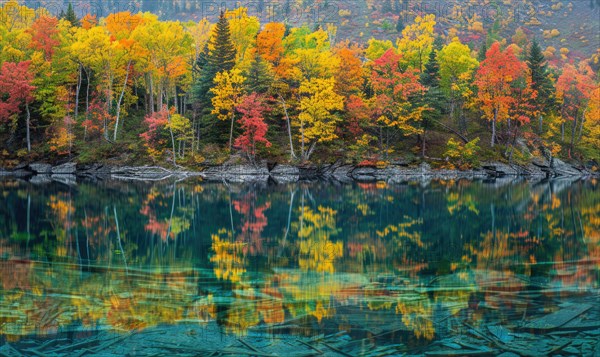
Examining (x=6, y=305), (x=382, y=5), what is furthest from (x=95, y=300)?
(x=382, y=5)

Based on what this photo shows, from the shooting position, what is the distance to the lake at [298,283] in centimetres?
650

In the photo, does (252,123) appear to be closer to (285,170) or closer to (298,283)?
(285,170)

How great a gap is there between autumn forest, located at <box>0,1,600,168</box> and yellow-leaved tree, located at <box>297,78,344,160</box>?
0.12m

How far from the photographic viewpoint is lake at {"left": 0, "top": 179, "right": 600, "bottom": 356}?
6.50 metres

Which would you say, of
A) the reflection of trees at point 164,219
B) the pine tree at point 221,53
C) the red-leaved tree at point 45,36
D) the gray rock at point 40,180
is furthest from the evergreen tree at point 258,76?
the reflection of trees at point 164,219

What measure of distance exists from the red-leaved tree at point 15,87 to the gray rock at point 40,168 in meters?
1.68

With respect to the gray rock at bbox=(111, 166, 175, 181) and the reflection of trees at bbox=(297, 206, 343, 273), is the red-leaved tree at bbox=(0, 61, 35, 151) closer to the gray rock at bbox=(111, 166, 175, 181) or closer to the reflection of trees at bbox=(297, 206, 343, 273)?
the gray rock at bbox=(111, 166, 175, 181)

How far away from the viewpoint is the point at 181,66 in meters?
47.8

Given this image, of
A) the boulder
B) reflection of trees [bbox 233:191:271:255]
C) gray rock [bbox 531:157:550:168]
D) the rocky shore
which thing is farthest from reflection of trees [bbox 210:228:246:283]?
gray rock [bbox 531:157:550:168]

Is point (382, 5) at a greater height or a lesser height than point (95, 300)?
greater

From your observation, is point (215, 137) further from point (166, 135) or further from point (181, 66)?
point (181, 66)

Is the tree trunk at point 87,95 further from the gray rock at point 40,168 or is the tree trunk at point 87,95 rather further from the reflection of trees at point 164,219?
the reflection of trees at point 164,219

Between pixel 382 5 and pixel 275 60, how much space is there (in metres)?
84.2

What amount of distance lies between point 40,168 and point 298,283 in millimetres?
44744
